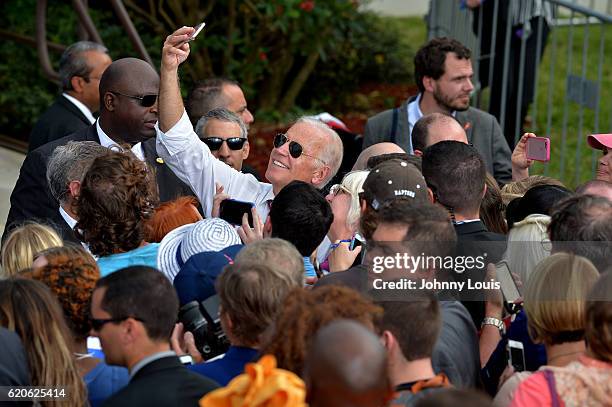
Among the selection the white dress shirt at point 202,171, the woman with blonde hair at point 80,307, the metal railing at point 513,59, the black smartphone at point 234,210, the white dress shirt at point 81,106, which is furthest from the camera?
the metal railing at point 513,59

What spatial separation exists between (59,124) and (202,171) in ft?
5.95

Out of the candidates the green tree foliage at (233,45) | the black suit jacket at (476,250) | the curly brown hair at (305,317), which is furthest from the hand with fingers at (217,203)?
the green tree foliage at (233,45)

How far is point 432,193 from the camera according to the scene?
493 centimetres

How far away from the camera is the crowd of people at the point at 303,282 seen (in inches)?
130

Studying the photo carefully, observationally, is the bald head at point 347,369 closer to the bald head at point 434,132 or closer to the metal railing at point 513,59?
the bald head at point 434,132

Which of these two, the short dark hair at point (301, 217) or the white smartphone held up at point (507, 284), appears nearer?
the white smartphone held up at point (507, 284)

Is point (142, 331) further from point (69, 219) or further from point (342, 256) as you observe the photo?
point (69, 219)

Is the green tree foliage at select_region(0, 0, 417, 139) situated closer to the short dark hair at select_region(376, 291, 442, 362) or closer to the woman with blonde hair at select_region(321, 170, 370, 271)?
the woman with blonde hair at select_region(321, 170, 370, 271)

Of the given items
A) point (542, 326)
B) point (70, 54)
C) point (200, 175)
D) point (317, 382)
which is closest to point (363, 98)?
point (70, 54)

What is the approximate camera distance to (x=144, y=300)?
3.54m

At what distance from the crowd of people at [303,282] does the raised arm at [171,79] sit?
0.01 metres

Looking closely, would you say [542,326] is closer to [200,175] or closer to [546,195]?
[546,195]

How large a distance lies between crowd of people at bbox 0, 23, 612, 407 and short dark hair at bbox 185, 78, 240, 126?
113 centimetres

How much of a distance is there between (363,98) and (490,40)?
239cm
